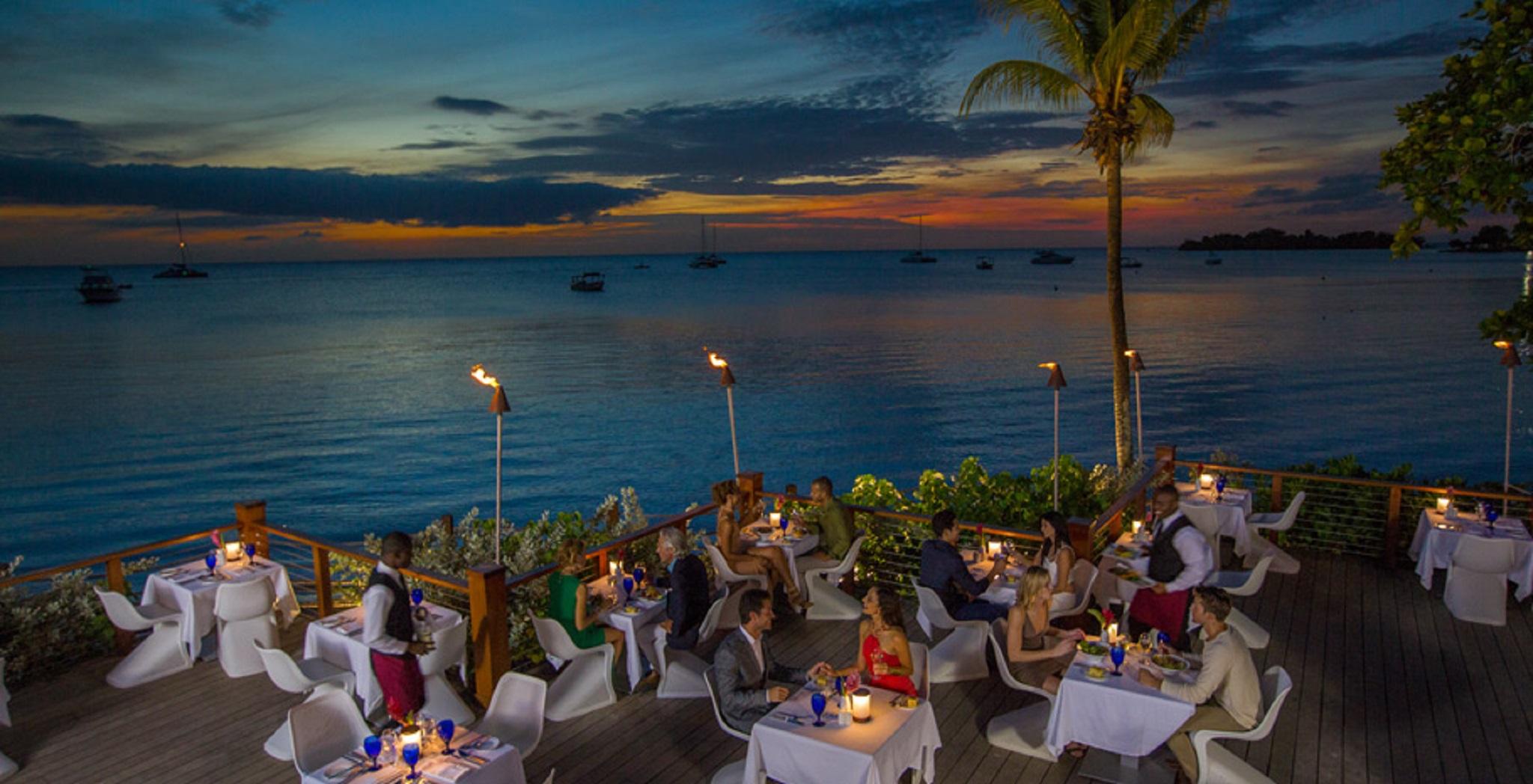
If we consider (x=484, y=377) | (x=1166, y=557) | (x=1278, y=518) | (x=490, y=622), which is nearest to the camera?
(x=490, y=622)

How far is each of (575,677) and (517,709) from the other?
5.55 feet

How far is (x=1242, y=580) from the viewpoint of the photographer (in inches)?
359

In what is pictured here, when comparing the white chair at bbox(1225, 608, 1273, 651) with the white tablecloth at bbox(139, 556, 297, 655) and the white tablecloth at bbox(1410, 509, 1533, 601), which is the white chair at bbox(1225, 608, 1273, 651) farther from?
the white tablecloth at bbox(139, 556, 297, 655)

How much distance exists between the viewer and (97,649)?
8.60 m

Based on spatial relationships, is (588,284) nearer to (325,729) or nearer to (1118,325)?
(1118,325)

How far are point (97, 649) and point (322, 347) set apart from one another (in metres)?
57.7

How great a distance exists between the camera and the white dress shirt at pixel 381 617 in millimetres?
6323

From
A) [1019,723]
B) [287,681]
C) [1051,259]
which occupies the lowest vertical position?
[1019,723]

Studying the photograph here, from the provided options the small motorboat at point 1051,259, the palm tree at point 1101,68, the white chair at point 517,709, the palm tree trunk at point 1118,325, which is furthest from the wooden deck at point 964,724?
the small motorboat at point 1051,259

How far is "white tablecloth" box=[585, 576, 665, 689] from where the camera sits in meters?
7.63

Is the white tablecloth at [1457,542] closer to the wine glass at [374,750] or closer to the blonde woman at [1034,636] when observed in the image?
the blonde woman at [1034,636]

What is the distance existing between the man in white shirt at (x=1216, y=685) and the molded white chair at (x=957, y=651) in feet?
6.84

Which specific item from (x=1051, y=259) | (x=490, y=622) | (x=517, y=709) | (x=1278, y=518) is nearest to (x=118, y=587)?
(x=490, y=622)

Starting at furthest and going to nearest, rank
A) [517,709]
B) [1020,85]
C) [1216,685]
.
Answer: [1020,85] → [517,709] → [1216,685]
